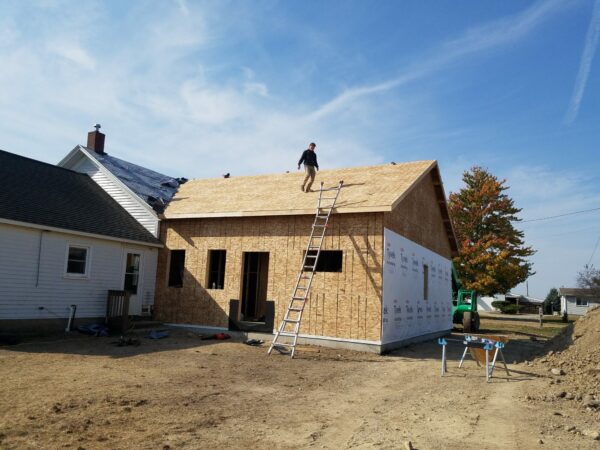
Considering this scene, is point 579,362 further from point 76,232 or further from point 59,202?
point 59,202

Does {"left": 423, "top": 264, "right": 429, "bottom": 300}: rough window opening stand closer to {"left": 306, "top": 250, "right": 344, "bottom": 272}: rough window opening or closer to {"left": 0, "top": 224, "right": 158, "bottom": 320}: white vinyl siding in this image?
{"left": 306, "top": 250, "right": 344, "bottom": 272}: rough window opening

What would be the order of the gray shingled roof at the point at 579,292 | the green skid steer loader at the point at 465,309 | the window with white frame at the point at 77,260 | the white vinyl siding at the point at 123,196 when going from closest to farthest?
the window with white frame at the point at 77,260, the white vinyl siding at the point at 123,196, the green skid steer loader at the point at 465,309, the gray shingled roof at the point at 579,292

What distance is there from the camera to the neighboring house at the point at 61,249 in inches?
512

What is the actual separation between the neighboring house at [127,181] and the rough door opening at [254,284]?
3.54 m

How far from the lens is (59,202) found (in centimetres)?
1530

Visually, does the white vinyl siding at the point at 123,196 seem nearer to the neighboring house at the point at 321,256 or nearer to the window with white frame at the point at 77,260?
the neighboring house at the point at 321,256

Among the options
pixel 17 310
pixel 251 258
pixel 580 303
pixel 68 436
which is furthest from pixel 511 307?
pixel 68 436

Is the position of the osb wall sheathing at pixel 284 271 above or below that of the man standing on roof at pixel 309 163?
below

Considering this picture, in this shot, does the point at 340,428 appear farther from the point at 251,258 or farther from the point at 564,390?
the point at 251,258

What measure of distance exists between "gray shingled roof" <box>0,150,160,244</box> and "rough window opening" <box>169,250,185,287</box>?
30.6 inches

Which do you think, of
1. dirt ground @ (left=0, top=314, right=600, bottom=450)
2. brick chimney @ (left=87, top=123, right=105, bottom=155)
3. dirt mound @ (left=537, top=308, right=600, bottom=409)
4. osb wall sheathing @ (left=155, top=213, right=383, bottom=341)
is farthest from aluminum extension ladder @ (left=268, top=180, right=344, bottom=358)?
brick chimney @ (left=87, top=123, right=105, bottom=155)

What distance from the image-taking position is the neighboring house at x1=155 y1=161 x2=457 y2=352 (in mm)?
13281

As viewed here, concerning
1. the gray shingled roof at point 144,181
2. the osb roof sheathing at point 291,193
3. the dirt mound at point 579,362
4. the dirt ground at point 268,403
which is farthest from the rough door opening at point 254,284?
the dirt mound at point 579,362

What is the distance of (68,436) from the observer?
5.36m
